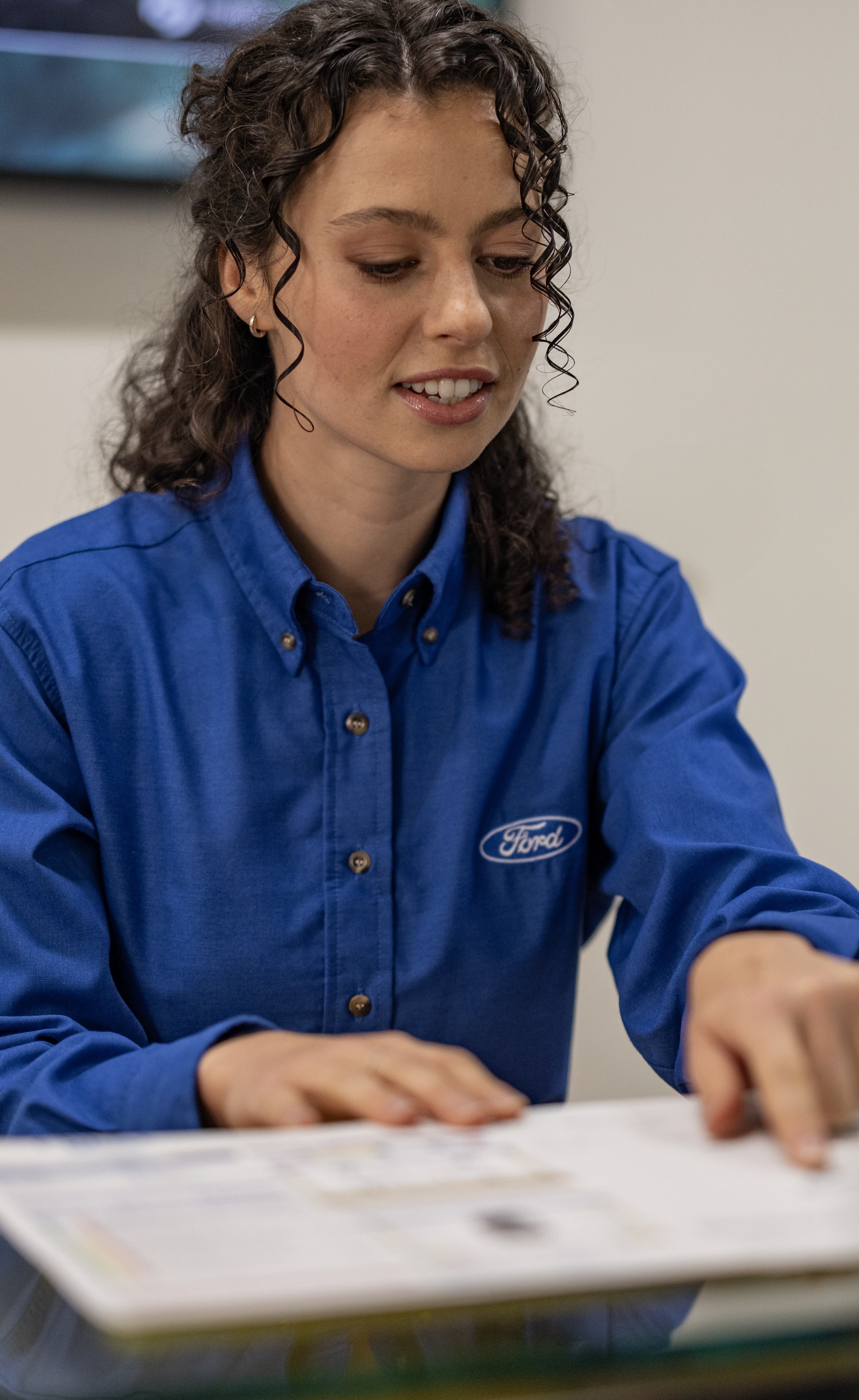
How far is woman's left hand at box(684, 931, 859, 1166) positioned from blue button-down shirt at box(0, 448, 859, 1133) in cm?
15

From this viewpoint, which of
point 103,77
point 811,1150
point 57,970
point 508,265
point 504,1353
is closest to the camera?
point 504,1353

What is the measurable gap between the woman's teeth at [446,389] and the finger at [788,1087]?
1.47 ft

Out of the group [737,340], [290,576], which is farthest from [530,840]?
[737,340]

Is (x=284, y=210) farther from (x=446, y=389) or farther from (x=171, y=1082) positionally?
(x=171, y=1082)

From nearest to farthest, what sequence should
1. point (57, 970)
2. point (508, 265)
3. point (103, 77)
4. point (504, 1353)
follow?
point (504, 1353), point (57, 970), point (508, 265), point (103, 77)

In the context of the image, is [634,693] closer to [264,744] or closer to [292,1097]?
[264,744]

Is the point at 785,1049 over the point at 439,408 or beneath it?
beneath

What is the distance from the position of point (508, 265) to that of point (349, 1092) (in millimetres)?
554

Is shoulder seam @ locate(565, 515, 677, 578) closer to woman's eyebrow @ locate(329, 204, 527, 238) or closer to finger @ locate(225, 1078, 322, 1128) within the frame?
woman's eyebrow @ locate(329, 204, 527, 238)

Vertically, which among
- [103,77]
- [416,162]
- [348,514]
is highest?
[103,77]

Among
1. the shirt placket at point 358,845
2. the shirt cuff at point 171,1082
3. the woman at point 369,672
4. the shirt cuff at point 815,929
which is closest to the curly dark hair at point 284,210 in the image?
the woman at point 369,672

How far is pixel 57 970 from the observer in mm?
778

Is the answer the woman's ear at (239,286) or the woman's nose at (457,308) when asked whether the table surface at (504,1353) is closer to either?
the woman's nose at (457,308)

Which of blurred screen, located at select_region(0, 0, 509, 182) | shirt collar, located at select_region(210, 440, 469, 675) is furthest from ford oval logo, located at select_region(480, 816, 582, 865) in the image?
blurred screen, located at select_region(0, 0, 509, 182)
